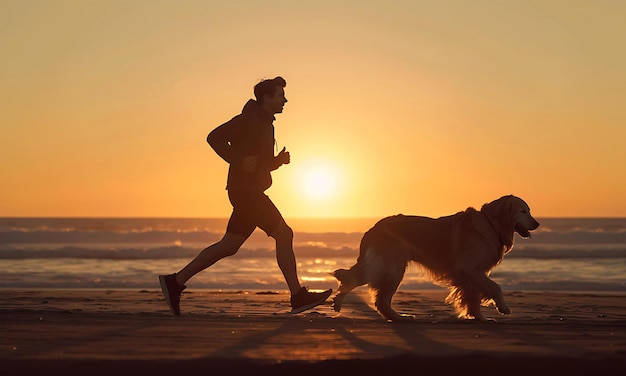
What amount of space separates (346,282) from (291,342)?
2.87 meters

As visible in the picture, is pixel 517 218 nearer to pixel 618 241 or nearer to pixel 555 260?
pixel 555 260

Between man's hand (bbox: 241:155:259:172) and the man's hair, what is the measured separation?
0.55m

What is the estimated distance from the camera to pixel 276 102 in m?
7.48

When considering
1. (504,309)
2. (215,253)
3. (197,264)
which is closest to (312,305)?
(215,253)

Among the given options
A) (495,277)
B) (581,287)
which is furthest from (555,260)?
(581,287)

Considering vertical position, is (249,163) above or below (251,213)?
above

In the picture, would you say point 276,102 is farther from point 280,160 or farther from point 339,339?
point 339,339

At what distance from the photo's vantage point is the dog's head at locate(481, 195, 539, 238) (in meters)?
7.85

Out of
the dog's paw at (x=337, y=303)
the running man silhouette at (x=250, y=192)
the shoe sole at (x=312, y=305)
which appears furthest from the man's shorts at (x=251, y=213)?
the dog's paw at (x=337, y=303)

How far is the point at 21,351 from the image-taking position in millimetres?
4535

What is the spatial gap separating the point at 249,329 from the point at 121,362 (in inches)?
72.3

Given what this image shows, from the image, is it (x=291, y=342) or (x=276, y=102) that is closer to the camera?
(x=291, y=342)

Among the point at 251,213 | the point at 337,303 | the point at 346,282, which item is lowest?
the point at 337,303

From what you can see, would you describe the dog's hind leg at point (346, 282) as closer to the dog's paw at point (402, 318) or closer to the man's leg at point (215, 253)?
A: the dog's paw at point (402, 318)
